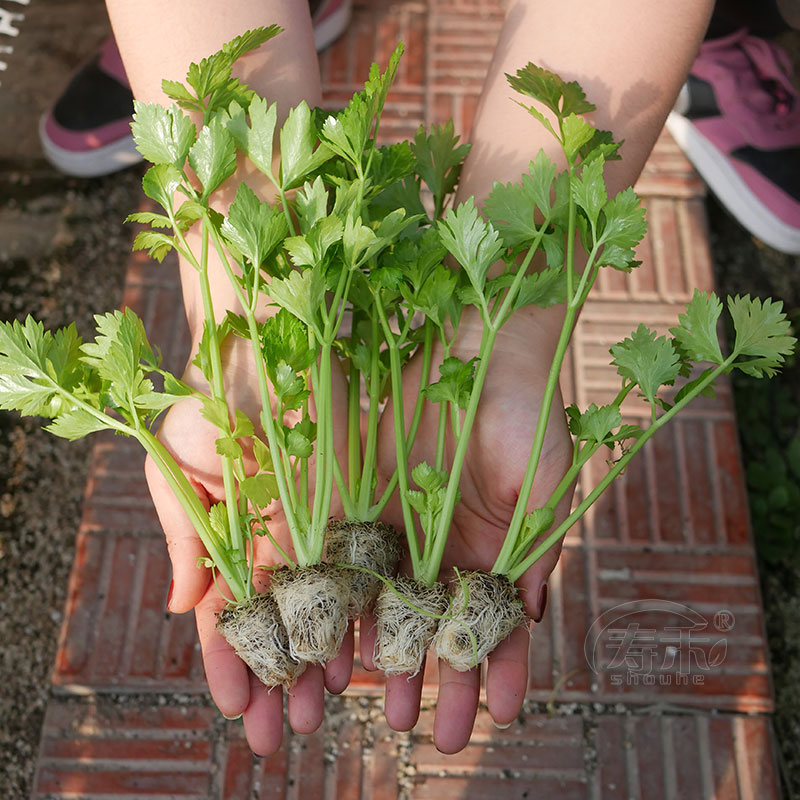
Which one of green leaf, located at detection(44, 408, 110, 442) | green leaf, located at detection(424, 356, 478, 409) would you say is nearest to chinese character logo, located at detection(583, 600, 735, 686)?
green leaf, located at detection(424, 356, 478, 409)

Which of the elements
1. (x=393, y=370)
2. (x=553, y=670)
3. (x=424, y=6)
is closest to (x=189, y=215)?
(x=393, y=370)

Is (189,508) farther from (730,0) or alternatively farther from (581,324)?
(730,0)

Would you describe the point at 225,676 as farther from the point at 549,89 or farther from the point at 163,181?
the point at 549,89

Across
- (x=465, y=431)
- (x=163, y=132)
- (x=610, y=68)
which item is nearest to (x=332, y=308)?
(x=465, y=431)

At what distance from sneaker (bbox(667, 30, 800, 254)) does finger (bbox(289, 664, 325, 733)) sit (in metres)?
1.94

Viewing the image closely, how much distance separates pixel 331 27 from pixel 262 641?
2.19 m

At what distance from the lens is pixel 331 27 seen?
2713mm

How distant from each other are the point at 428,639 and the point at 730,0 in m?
2.39

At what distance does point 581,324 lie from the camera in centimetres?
226

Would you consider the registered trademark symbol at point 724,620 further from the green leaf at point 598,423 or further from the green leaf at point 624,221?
the green leaf at point 624,221

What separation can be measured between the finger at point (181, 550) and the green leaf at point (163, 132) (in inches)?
22.2

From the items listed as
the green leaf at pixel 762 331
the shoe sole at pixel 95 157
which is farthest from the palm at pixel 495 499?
the shoe sole at pixel 95 157

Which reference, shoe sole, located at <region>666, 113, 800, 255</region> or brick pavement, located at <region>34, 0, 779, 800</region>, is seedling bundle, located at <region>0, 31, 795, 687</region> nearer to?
brick pavement, located at <region>34, 0, 779, 800</region>

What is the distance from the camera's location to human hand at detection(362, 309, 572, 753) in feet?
4.45
